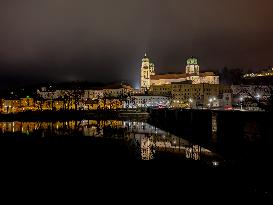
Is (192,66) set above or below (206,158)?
above

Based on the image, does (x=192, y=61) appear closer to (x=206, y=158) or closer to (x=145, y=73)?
(x=145, y=73)

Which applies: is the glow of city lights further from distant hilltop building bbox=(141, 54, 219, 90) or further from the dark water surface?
distant hilltop building bbox=(141, 54, 219, 90)

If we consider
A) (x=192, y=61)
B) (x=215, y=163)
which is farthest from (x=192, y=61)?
(x=215, y=163)

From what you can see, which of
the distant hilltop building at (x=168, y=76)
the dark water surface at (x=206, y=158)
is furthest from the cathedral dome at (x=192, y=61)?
the dark water surface at (x=206, y=158)

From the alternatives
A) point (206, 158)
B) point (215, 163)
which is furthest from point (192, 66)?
point (215, 163)

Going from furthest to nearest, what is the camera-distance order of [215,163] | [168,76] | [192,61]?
1. [168,76]
2. [192,61]
3. [215,163]

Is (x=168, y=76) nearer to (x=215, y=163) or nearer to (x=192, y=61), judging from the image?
(x=192, y=61)

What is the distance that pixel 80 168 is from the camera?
27828 mm

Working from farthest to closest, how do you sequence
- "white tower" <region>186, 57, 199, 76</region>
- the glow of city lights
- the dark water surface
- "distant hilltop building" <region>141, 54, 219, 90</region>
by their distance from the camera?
"white tower" <region>186, 57, 199, 76</region>
"distant hilltop building" <region>141, 54, 219, 90</region>
the glow of city lights
the dark water surface

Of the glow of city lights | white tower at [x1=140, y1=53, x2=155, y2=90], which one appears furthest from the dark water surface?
white tower at [x1=140, y1=53, x2=155, y2=90]

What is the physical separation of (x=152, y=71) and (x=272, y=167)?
150 m

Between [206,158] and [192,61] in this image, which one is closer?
[206,158]

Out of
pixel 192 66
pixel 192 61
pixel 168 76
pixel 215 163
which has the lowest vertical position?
pixel 215 163

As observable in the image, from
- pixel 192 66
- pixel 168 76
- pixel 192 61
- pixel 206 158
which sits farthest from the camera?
pixel 168 76
